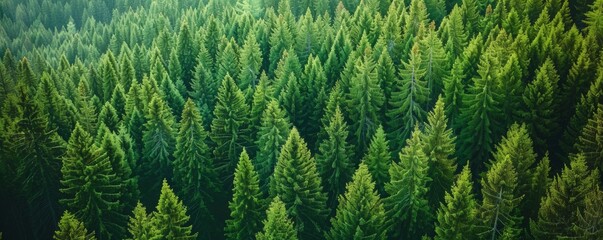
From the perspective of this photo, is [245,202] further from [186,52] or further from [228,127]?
[186,52]

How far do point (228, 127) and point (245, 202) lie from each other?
9.78m

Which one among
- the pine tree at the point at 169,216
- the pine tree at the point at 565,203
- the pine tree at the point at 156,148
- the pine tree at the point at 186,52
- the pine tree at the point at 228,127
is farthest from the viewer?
the pine tree at the point at 186,52

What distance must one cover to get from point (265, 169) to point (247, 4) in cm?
4354

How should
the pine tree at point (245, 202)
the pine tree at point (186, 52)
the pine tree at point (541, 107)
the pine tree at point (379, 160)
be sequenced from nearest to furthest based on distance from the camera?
the pine tree at point (245, 202) → the pine tree at point (379, 160) → the pine tree at point (541, 107) → the pine tree at point (186, 52)

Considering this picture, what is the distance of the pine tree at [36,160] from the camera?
132 ft

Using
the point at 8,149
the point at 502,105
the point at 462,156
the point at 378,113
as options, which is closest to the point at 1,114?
the point at 8,149

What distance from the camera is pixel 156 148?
45281 millimetres

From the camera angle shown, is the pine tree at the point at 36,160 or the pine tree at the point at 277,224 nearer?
the pine tree at the point at 277,224

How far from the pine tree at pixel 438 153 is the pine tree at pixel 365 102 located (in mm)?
9098

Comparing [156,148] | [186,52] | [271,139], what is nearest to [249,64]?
[186,52]

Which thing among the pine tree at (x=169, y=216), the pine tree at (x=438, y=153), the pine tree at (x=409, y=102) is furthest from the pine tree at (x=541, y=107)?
the pine tree at (x=169, y=216)

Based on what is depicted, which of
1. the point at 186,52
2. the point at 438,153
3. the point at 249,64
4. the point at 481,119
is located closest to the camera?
the point at 438,153

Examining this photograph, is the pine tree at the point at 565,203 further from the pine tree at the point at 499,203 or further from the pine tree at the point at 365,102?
the pine tree at the point at 365,102

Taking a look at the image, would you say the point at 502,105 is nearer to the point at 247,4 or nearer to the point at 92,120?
the point at 92,120
